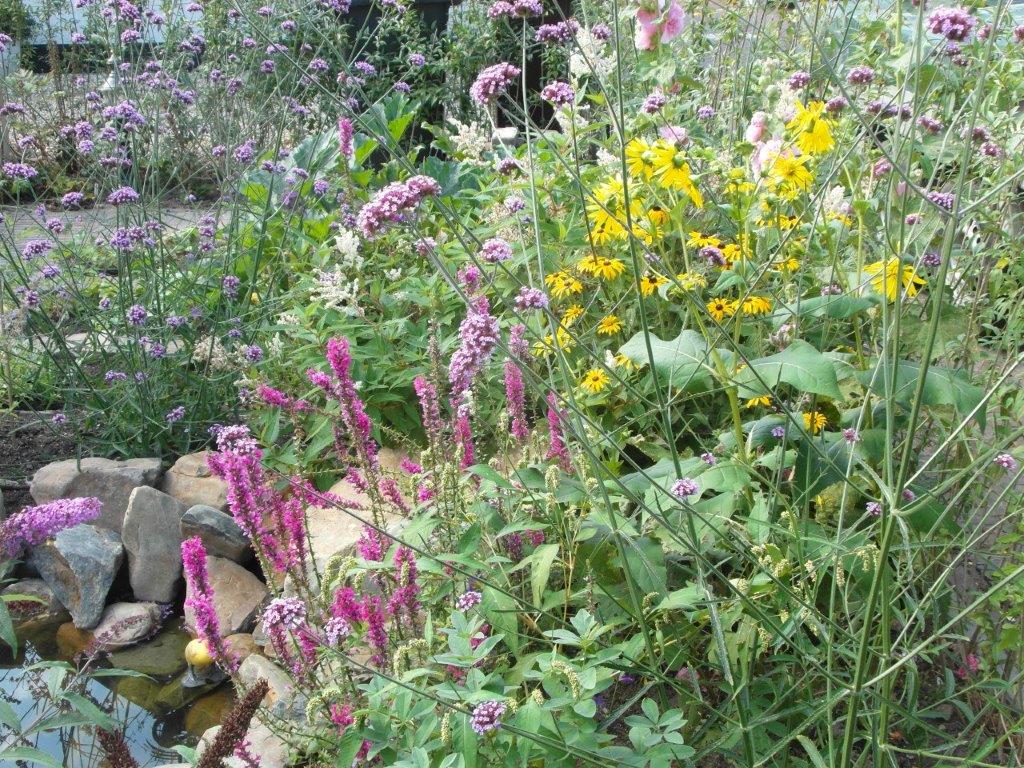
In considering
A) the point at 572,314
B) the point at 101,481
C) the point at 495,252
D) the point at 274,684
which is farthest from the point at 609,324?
the point at 101,481

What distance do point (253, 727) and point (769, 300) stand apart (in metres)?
1.80

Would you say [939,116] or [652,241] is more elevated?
[939,116]

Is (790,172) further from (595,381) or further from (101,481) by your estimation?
(101,481)

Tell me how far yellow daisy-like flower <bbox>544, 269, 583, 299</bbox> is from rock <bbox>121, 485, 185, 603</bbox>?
5.39ft

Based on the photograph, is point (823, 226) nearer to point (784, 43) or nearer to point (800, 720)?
point (800, 720)

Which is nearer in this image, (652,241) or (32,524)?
(32,524)

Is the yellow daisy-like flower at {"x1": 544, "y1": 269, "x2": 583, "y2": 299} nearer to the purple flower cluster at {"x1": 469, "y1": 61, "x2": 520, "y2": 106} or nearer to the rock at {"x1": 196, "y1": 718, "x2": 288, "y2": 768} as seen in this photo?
the purple flower cluster at {"x1": 469, "y1": 61, "x2": 520, "y2": 106}

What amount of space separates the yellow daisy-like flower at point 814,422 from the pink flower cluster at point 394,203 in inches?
41.7

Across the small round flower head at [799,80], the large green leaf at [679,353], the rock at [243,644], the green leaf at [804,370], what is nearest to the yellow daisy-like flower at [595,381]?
the large green leaf at [679,353]

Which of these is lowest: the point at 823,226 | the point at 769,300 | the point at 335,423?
the point at 335,423

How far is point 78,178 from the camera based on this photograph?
320 inches

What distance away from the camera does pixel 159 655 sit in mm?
3455

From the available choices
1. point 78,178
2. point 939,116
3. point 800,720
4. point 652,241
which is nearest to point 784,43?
point 939,116

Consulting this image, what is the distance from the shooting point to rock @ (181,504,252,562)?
359cm
